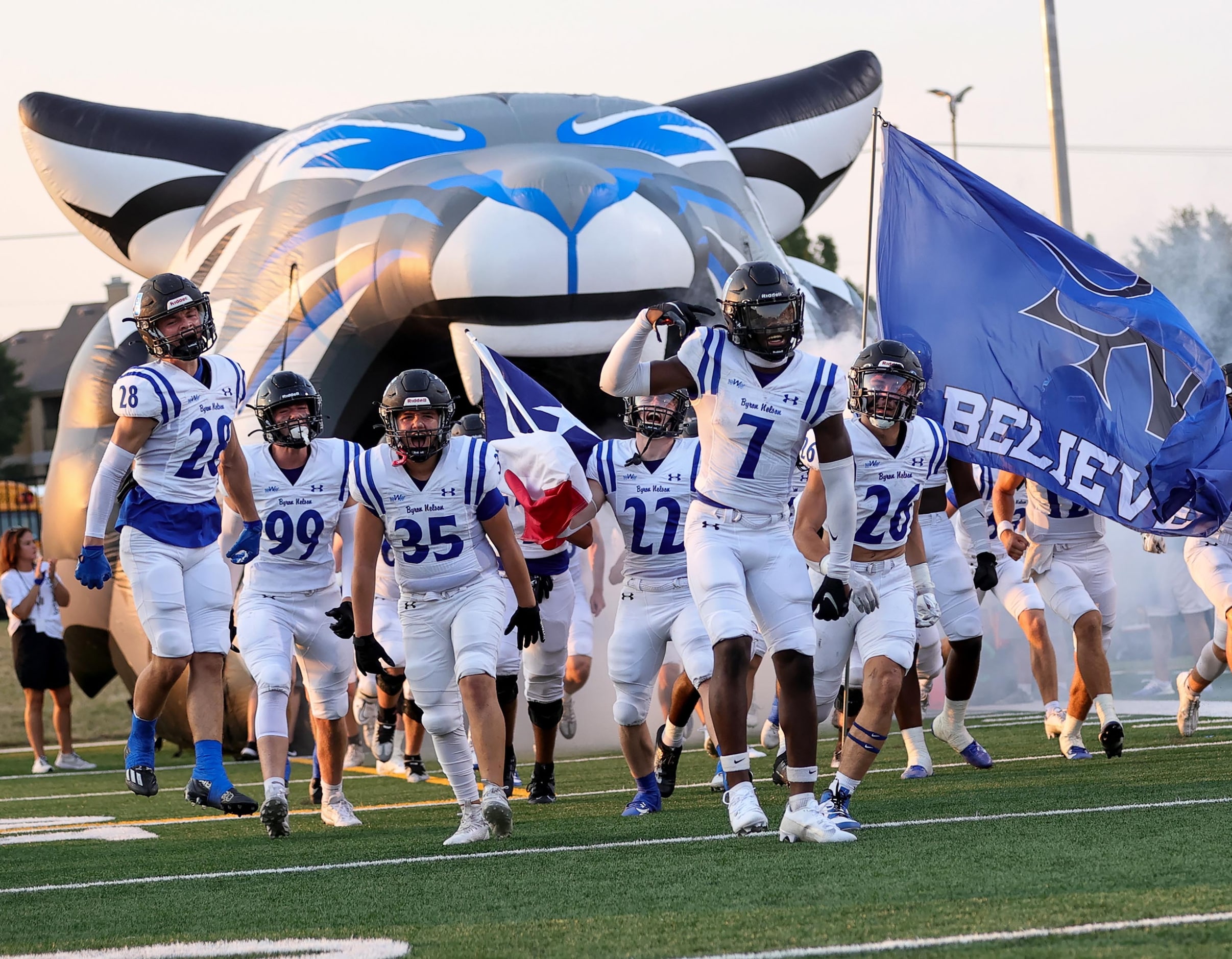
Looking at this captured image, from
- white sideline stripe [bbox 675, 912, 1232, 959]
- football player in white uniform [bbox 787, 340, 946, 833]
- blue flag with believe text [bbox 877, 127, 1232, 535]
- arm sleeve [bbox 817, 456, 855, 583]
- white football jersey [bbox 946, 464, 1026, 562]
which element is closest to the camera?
white sideline stripe [bbox 675, 912, 1232, 959]

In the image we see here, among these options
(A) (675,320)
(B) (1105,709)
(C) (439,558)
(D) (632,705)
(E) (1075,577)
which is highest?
(A) (675,320)

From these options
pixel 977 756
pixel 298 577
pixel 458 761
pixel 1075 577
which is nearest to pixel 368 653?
pixel 458 761

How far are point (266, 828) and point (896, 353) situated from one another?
321 cm

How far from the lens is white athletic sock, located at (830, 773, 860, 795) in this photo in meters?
5.71

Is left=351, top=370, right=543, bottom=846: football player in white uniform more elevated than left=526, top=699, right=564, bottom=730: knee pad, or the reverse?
left=351, top=370, right=543, bottom=846: football player in white uniform

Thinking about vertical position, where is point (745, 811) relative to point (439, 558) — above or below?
below

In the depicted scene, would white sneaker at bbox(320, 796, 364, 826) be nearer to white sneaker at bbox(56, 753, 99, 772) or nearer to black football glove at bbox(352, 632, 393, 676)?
black football glove at bbox(352, 632, 393, 676)

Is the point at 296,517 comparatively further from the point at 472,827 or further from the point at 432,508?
the point at 472,827

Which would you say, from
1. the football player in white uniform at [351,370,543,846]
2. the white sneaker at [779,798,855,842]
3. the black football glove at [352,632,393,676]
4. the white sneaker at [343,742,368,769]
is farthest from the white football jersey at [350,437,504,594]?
the white sneaker at [343,742,368,769]

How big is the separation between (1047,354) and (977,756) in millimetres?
2006

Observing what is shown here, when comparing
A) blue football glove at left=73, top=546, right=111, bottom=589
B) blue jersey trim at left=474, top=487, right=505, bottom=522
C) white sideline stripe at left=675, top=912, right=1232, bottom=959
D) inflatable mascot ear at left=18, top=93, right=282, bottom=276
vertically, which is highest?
inflatable mascot ear at left=18, top=93, right=282, bottom=276

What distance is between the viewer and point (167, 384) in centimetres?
665

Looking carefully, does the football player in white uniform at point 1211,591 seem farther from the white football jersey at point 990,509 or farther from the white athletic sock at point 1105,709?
the white football jersey at point 990,509

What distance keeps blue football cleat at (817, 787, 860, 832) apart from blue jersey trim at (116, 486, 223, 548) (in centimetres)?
286
